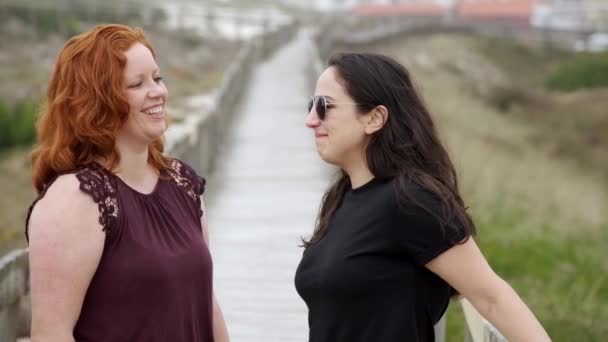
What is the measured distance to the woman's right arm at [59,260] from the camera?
3.21m

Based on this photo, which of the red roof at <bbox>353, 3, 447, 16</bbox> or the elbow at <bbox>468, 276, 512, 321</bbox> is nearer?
the elbow at <bbox>468, 276, 512, 321</bbox>

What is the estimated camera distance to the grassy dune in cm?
992

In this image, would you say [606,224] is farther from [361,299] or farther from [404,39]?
[404,39]

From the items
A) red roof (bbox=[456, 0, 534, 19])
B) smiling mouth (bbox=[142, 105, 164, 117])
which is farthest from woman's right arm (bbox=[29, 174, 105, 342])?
red roof (bbox=[456, 0, 534, 19])

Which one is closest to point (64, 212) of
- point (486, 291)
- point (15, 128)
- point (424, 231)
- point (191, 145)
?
point (424, 231)

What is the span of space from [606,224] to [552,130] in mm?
16339

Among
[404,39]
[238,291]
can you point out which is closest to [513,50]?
[404,39]

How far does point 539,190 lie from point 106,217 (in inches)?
737

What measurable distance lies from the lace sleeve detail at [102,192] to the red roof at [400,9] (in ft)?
246

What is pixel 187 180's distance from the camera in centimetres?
380

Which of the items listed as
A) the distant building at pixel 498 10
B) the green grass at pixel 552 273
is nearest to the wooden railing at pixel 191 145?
the green grass at pixel 552 273

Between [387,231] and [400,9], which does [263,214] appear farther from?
[400,9]

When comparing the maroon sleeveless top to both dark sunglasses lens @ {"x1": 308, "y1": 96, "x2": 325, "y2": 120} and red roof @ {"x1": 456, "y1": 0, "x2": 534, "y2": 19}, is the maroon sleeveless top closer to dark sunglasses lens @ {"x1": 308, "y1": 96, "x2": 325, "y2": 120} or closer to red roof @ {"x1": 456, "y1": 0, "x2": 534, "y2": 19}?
dark sunglasses lens @ {"x1": 308, "y1": 96, "x2": 325, "y2": 120}

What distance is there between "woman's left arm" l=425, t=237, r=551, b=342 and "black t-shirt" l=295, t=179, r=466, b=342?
0.04m
